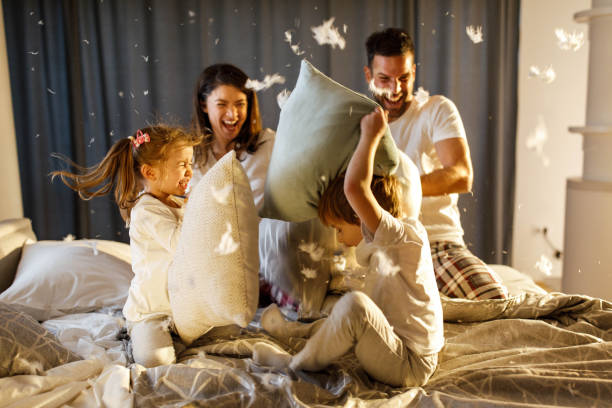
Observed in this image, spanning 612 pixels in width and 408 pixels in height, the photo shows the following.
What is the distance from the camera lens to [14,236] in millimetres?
2053

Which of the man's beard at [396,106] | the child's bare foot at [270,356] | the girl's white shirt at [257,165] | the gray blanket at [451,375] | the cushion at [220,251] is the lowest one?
the gray blanket at [451,375]

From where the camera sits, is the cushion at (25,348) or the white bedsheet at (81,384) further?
the cushion at (25,348)

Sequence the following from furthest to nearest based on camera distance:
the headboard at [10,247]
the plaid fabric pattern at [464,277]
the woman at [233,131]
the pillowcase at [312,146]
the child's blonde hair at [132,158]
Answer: the headboard at [10,247] → the woman at [233,131] → the plaid fabric pattern at [464,277] → the child's blonde hair at [132,158] → the pillowcase at [312,146]

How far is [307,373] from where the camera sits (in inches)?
43.6

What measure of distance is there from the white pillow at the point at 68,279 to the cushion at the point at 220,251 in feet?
2.07

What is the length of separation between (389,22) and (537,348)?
214 cm


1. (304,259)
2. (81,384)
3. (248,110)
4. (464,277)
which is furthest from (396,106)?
(81,384)

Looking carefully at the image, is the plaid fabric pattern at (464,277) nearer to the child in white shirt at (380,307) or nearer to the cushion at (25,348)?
the child in white shirt at (380,307)

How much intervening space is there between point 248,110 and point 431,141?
2.18 ft

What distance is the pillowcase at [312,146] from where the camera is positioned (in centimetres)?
121

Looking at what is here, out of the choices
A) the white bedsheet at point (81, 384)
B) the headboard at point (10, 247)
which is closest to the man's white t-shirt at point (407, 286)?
the white bedsheet at point (81, 384)

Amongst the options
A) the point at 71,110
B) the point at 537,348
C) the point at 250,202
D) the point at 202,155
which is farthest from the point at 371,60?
the point at 71,110

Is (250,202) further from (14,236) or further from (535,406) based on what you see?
(14,236)

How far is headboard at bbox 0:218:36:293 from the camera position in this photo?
1.91 meters
